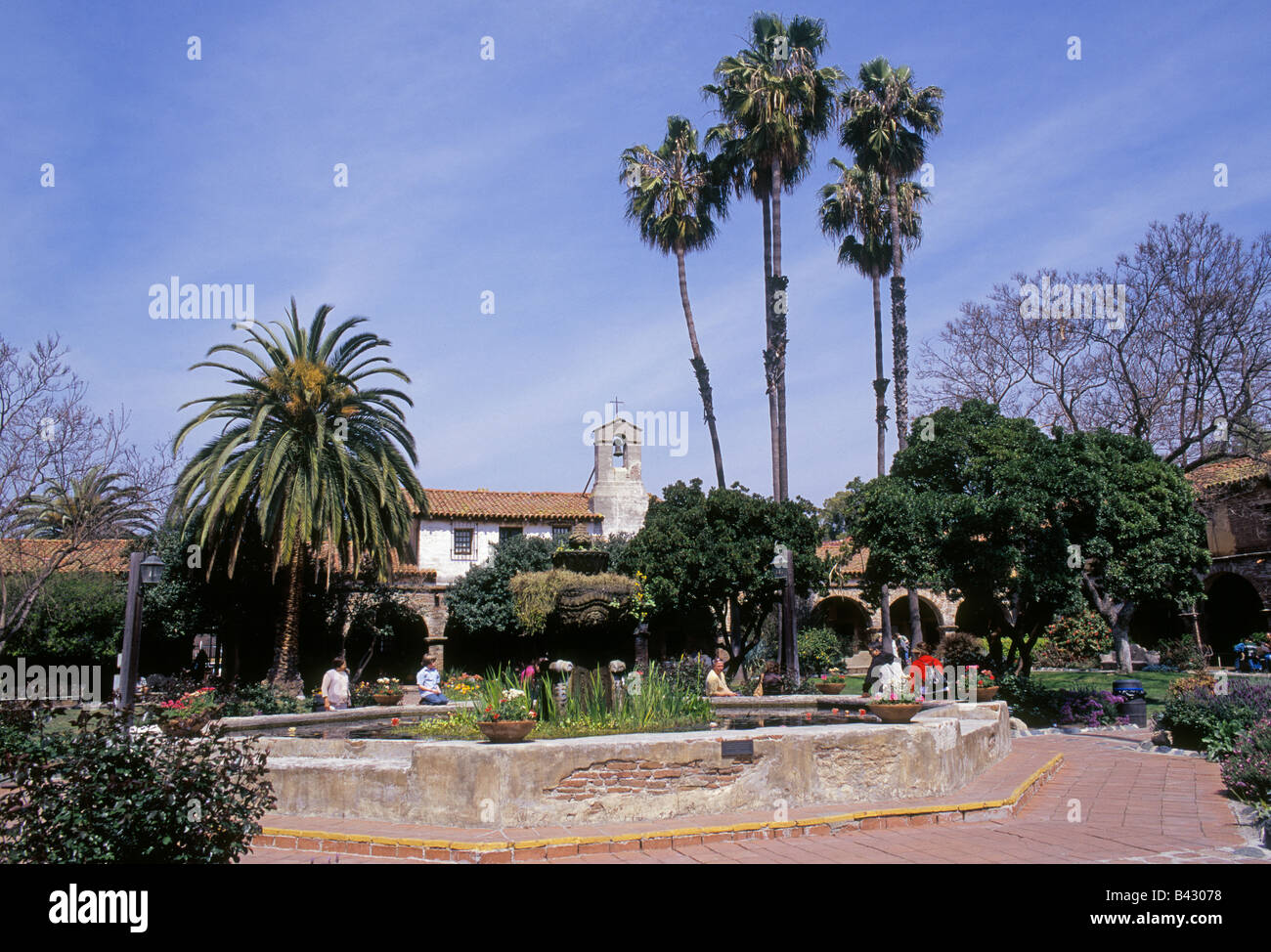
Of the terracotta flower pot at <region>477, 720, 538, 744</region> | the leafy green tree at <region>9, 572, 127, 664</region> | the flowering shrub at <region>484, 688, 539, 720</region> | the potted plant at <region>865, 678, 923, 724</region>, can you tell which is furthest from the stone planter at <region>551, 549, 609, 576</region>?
the leafy green tree at <region>9, 572, 127, 664</region>

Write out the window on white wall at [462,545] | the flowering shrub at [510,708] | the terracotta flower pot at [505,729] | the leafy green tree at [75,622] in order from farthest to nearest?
1. the window on white wall at [462,545]
2. the leafy green tree at [75,622]
3. the flowering shrub at [510,708]
4. the terracotta flower pot at [505,729]

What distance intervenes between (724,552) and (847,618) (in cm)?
2077

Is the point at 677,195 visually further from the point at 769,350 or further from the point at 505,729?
the point at 505,729

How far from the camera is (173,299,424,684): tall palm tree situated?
2019cm

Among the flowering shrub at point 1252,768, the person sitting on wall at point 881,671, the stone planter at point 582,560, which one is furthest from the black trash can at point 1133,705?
the stone planter at point 582,560

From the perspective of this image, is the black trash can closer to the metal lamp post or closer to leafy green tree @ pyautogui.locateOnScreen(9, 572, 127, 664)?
the metal lamp post

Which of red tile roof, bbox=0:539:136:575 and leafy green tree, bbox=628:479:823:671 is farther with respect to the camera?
red tile roof, bbox=0:539:136:575

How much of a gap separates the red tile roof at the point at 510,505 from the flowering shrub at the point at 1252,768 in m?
25.9

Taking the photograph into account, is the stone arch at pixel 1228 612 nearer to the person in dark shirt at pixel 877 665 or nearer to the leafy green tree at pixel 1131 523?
the leafy green tree at pixel 1131 523

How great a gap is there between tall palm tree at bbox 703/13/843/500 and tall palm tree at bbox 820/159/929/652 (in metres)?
4.13

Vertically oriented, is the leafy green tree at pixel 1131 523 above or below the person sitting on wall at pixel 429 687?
above

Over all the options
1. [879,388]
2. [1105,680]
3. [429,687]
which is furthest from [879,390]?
[429,687]

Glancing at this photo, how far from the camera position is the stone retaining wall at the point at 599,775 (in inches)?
250

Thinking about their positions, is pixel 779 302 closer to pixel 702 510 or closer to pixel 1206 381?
pixel 702 510
